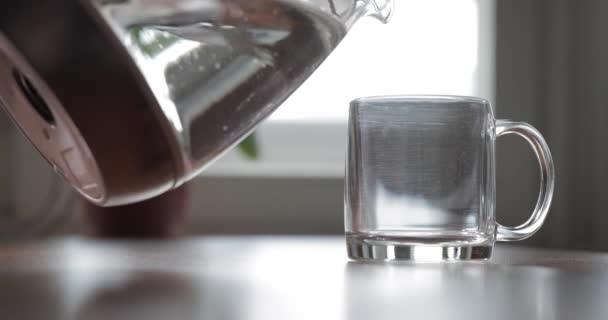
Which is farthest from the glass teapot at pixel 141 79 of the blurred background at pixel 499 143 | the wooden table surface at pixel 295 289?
the blurred background at pixel 499 143

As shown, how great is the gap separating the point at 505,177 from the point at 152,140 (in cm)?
135

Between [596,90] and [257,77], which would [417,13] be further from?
[257,77]

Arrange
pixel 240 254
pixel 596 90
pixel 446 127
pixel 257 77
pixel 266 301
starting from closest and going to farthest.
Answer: pixel 266 301
pixel 257 77
pixel 446 127
pixel 240 254
pixel 596 90

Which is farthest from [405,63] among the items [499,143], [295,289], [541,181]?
[295,289]

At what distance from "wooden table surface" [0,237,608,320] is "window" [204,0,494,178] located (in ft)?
3.83

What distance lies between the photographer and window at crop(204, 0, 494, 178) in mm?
1654

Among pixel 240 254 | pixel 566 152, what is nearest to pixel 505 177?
pixel 566 152

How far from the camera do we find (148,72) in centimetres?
29

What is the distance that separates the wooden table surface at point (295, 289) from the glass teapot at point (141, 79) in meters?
0.04

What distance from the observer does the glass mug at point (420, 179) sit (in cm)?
46

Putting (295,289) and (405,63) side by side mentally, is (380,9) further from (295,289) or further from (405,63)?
(405,63)

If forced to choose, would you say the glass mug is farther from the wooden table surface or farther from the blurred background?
the blurred background

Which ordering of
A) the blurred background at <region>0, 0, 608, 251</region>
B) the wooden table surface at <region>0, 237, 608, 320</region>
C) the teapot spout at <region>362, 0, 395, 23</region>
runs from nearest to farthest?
the wooden table surface at <region>0, 237, 608, 320</region>, the teapot spout at <region>362, 0, 395, 23</region>, the blurred background at <region>0, 0, 608, 251</region>

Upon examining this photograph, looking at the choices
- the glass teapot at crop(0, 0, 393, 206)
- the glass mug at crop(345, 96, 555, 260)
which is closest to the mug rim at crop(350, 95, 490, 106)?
the glass mug at crop(345, 96, 555, 260)
